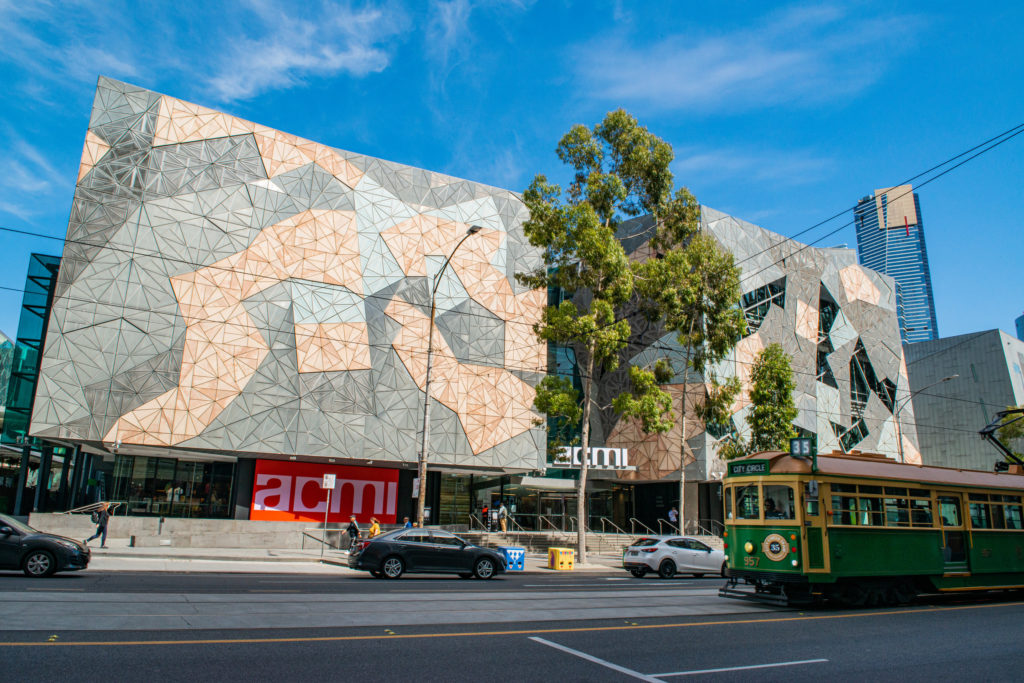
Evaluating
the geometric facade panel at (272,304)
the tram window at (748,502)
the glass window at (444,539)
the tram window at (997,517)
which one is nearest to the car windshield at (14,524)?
the glass window at (444,539)

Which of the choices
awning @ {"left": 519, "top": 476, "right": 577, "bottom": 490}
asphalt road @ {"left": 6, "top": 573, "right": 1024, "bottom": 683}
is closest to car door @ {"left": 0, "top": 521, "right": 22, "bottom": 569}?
asphalt road @ {"left": 6, "top": 573, "right": 1024, "bottom": 683}

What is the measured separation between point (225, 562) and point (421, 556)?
300 inches

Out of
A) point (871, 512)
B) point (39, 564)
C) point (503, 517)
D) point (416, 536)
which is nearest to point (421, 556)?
point (416, 536)

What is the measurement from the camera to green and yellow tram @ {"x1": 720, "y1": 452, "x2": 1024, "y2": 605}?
13148 millimetres

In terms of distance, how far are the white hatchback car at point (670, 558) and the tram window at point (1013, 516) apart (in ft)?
31.0

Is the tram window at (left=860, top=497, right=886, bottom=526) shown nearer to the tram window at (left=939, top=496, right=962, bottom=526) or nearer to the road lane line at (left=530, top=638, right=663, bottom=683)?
the tram window at (left=939, top=496, right=962, bottom=526)

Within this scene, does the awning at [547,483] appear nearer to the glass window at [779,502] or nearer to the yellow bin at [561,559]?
the yellow bin at [561,559]

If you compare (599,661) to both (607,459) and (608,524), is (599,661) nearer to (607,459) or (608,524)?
(607,459)

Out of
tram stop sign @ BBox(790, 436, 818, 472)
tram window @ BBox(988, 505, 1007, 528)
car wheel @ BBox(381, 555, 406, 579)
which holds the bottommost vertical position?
car wheel @ BBox(381, 555, 406, 579)

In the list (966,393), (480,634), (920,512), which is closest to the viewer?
(480,634)

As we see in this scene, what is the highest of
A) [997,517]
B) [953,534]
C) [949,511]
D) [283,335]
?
[283,335]

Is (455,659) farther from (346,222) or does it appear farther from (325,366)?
(346,222)

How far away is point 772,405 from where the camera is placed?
109ft

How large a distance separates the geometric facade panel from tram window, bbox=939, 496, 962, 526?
1706 centimetres
